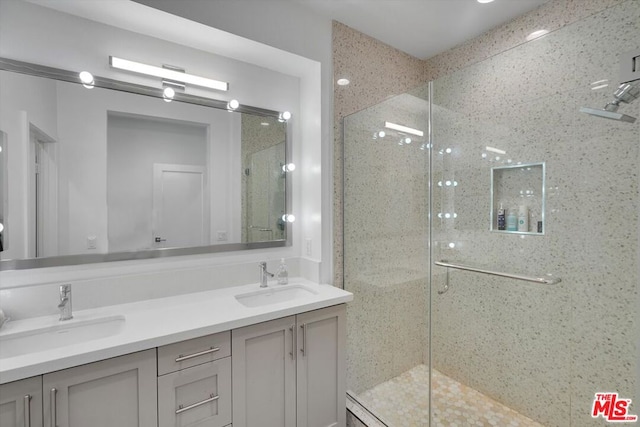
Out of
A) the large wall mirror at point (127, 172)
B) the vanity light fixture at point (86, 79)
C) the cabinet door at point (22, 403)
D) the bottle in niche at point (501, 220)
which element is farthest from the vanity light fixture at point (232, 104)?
the bottle in niche at point (501, 220)

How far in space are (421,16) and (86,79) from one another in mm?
2062

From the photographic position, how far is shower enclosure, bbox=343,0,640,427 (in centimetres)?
154

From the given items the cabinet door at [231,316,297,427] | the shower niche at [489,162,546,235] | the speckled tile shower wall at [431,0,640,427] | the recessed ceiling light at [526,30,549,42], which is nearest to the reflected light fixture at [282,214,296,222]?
the cabinet door at [231,316,297,427]

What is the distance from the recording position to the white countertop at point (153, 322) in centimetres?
102

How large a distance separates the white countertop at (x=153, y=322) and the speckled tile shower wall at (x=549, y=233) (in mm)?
1102

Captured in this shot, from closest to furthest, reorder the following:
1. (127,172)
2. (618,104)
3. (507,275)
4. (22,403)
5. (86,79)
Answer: (22,403) → (618,104) → (86,79) → (127,172) → (507,275)

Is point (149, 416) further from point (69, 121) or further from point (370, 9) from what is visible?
point (370, 9)

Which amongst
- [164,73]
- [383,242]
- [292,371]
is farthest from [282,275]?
[164,73]

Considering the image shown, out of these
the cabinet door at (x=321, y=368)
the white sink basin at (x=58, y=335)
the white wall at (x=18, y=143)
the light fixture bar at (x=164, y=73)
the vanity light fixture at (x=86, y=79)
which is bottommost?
the cabinet door at (x=321, y=368)

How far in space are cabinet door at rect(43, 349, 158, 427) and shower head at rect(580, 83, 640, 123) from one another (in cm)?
234

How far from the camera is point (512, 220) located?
2.01m

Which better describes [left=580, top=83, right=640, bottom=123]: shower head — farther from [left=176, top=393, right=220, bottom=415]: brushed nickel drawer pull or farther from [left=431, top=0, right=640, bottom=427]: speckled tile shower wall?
[left=176, top=393, right=220, bottom=415]: brushed nickel drawer pull

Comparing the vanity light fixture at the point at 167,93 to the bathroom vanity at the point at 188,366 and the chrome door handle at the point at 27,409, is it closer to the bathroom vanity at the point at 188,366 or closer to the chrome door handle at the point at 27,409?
the bathroom vanity at the point at 188,366

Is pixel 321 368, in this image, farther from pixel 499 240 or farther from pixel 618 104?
pixel 618 104
